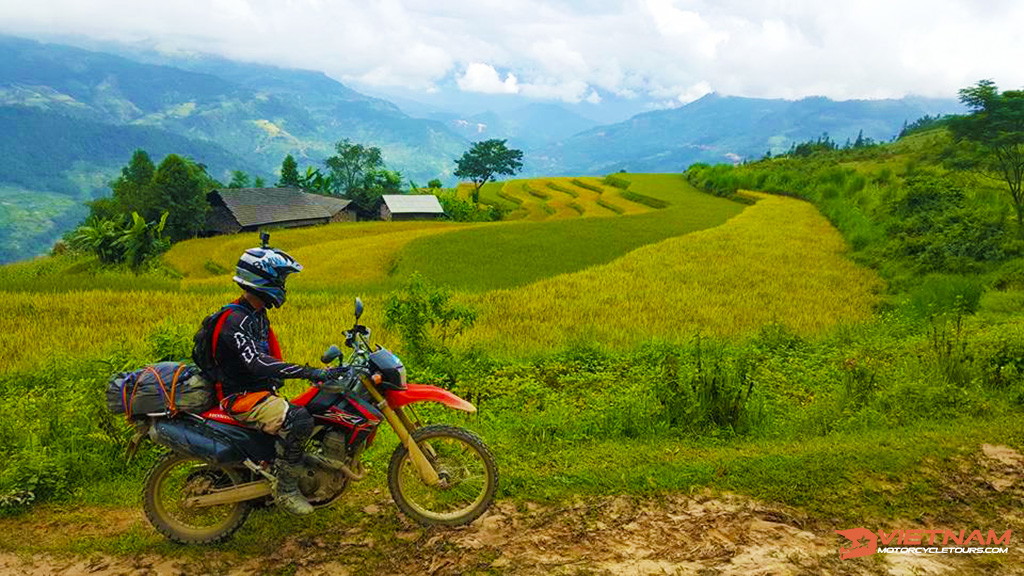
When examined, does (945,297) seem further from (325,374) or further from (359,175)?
(359,175)

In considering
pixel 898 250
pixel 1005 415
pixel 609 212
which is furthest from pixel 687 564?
pixel 609 212

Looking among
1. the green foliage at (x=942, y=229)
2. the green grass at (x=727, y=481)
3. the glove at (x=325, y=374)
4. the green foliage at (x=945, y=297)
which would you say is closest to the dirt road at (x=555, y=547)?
the green grass at (x=727, y=481)

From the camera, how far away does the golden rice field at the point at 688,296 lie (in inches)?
493

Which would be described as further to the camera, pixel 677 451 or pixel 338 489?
pixel 677 451

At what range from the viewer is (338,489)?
4500 mm

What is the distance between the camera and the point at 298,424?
163 inches

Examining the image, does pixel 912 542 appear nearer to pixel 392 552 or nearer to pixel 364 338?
pixel 392 552

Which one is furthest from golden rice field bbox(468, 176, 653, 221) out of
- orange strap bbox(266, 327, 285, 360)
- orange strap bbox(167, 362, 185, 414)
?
orange strap bbox(167, 362, 185, 414)

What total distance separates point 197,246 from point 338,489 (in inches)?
1622

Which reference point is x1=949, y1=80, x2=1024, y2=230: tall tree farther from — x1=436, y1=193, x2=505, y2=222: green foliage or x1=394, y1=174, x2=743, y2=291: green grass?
x1=436, y1=193, x2=505, y2=222: green foliage

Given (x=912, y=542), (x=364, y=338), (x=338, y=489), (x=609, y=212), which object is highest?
(x=609, y=212)

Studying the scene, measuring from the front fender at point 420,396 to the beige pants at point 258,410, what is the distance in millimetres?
795

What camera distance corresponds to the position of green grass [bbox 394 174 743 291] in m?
20.7

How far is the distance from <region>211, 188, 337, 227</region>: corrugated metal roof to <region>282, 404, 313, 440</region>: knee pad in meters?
46.7
